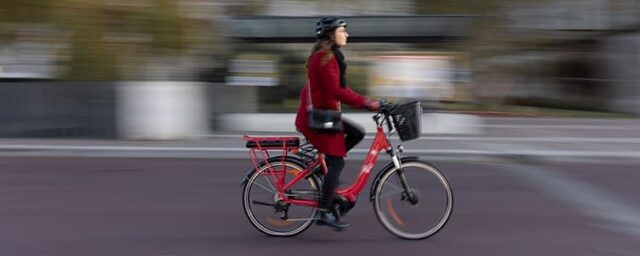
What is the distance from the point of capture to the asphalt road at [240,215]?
16.7 feet

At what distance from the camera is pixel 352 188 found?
5.26m

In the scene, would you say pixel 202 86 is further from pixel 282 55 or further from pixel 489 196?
pixel 489 196

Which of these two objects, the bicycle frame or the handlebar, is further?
the bicycle frame

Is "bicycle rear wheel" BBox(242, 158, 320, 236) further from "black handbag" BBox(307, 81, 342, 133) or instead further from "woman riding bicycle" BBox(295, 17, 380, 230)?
"black handbag" BBox(307, 81, 342, 133)

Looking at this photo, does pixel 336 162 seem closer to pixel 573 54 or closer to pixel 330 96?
pixel 330 96

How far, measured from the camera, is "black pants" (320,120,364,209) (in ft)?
16.6

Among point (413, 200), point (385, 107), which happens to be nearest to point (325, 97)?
point (385, 107)

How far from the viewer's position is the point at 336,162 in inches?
199

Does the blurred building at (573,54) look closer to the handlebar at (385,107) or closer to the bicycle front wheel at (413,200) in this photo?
the bicycle front wheel at (413,200)

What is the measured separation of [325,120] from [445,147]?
235 inches

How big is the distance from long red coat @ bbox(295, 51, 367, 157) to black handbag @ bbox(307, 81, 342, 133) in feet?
0.14

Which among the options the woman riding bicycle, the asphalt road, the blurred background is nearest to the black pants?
the woman riding bicycle

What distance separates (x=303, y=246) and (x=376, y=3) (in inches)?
510

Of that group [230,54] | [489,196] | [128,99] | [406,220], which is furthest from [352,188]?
[230,54]
